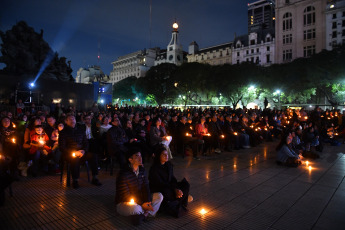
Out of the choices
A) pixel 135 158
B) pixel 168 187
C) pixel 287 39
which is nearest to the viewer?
pixel 135 158

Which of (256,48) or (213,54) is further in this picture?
(213,54)

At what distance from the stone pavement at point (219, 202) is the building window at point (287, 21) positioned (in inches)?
2316

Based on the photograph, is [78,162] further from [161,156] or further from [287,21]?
[287,21]

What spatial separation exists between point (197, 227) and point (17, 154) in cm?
543

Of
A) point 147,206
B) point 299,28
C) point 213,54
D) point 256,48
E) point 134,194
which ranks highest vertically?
point 299,28

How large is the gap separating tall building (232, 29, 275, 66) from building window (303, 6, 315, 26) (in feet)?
27.1

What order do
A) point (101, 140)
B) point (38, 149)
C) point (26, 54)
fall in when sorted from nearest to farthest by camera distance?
point (38, 149) < point (101, 140) < point (26, 54)

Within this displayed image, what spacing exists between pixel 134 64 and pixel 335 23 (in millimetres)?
79431

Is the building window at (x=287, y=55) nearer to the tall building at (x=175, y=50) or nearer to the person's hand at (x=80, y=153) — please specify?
the tall building at (x=175, y=50)

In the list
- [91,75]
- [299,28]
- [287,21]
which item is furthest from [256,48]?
[91,75]

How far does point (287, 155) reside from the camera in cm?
772

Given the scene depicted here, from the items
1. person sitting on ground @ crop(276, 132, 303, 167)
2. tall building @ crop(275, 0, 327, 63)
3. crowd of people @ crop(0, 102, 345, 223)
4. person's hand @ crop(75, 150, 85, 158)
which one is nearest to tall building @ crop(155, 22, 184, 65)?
tall building @ crop(275, 0, 327, 63)

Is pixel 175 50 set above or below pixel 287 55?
above

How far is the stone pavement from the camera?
3.80m
